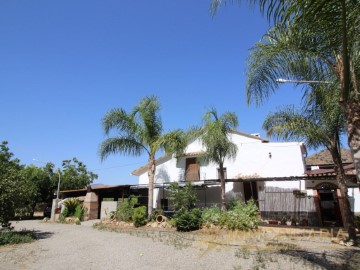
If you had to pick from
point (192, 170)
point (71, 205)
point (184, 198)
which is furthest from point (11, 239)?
point (192, 170)

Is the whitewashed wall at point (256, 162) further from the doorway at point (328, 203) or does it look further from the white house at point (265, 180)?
the doorway at point (328, 203)

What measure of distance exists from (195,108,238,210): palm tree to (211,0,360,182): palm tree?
9.67 meters

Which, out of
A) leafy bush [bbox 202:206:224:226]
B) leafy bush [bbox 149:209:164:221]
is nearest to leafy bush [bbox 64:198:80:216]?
leafy bush [bbox 149:209:164:221]

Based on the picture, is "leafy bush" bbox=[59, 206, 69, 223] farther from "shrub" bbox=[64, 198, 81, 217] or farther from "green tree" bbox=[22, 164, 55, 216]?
"green tree" bbox=[22, 164, 55, 216]

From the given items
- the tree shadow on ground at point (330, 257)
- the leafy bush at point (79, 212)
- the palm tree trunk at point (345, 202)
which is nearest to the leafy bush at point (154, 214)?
the leafy bush at point (79, 212)

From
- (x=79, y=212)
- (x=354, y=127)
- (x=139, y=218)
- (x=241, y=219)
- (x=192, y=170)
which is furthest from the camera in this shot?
(x=192, y=170)

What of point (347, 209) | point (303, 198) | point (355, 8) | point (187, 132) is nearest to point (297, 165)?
point (303, 198)

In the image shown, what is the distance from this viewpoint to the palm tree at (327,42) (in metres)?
3.98

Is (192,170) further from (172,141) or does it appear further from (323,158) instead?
(323,158)

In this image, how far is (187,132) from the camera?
17.2 m

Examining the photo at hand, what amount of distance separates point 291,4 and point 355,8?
1019mm

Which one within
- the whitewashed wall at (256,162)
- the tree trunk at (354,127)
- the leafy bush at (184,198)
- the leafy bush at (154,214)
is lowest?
the leafy bush at (154,214)

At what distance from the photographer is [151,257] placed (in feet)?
26.9

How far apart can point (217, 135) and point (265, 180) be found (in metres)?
4.57
